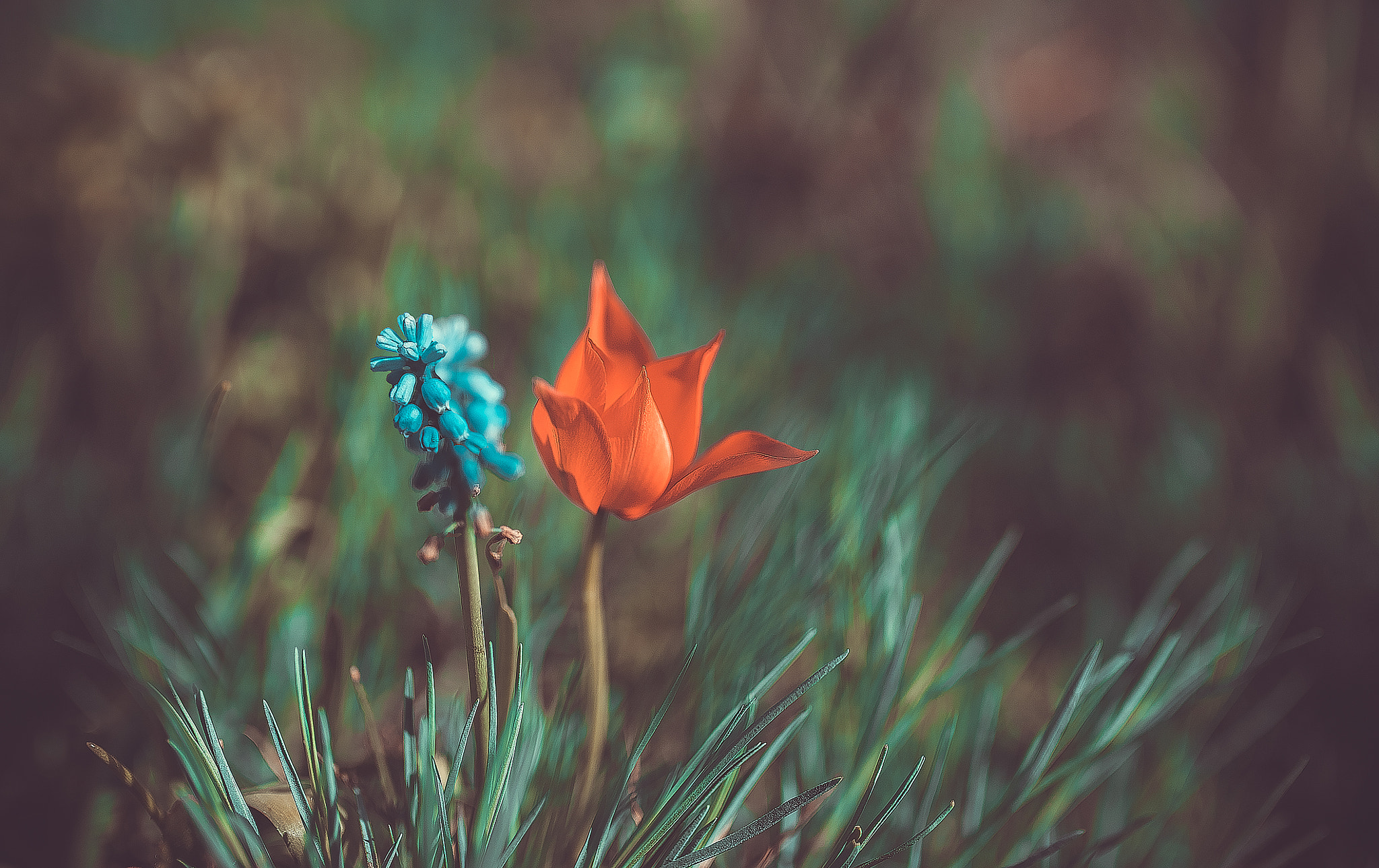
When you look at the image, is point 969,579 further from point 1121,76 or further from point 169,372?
point 1121,76

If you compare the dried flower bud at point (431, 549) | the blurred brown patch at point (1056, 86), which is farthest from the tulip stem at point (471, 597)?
the blurred brown patch at point (1056, 86)

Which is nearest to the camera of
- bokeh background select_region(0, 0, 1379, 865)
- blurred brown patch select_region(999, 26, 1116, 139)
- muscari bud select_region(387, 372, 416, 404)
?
muscari bud select_region(387, 372, 416, 404)

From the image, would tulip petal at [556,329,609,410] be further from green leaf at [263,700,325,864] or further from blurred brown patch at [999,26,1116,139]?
blurred brown patch at [999,26,1116,139]

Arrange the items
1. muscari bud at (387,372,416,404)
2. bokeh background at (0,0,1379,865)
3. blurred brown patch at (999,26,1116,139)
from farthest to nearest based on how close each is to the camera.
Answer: blurred brown patch at (999,26,1116,139) < bokeh background at (0,0,1379,865) < muscari bud at (387,372,416,404)

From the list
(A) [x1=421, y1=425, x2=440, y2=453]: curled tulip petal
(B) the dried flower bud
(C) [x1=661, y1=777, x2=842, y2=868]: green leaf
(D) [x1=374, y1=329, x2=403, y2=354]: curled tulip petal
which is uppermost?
(D) [x1=374, y1=329, x2=403, y2=354]: curled tulip petal

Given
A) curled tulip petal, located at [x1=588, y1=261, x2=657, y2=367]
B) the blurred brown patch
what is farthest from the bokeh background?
curled tulip petal, located at [x1=588, y1=261, x2=657, y2=367]

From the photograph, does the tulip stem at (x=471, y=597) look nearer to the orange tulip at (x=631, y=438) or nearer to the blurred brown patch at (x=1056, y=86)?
the orange tulip at (x=631, y=438)
